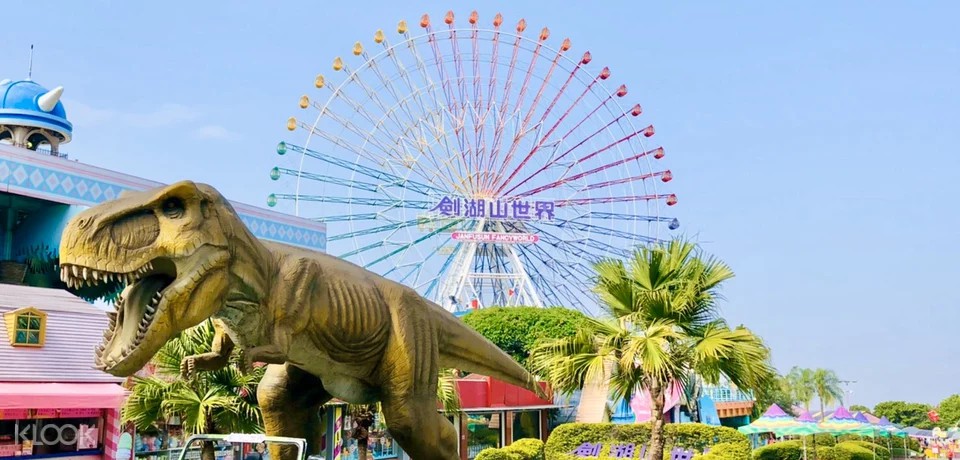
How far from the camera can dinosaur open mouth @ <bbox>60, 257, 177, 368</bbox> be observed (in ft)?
12.5

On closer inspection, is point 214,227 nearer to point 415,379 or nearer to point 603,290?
point 415,379

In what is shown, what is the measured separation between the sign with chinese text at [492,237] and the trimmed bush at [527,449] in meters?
17.2

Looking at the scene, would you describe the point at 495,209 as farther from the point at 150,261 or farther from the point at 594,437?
the point at 150,261

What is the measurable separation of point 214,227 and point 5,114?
2038cm

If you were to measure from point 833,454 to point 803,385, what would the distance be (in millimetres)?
44348

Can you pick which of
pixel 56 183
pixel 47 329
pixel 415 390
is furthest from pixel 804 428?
pixel 56 183

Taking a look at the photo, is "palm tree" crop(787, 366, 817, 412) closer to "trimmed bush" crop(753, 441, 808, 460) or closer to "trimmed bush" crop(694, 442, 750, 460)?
"trimmed bush" crop(753, 441, 808, 460)

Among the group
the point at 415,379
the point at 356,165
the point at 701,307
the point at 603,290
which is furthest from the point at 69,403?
the point at 356,165

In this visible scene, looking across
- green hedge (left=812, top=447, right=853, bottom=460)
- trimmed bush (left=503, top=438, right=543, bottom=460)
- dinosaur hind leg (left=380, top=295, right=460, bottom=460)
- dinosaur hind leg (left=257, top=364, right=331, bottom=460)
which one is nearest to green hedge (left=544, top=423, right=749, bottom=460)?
trimmed bush (left=503, top=438, right=543, bottom=460)

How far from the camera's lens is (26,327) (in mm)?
13266

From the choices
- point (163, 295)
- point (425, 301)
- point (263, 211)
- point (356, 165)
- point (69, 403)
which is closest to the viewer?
point (163, 295)

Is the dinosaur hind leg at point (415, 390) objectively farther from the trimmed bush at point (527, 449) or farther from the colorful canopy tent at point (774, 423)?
the colorful canopy tent at point (774, 423)

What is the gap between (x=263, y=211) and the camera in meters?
25.1

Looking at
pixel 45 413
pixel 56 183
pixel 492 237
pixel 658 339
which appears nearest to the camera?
pixel 658 339
